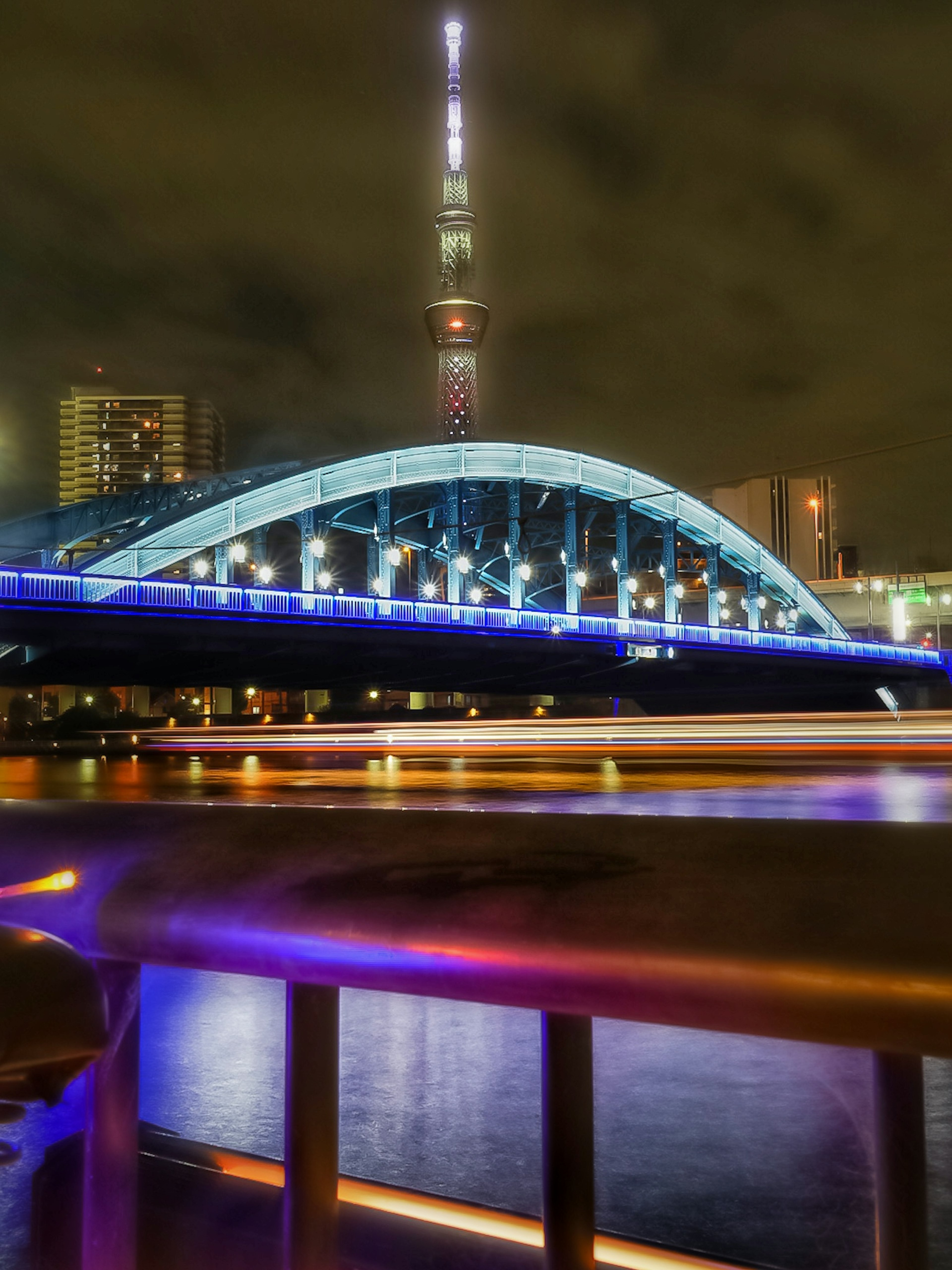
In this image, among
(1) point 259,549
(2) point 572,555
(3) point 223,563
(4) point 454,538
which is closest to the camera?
(3) point 223,563

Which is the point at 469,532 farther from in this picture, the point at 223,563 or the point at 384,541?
the point at 223,563

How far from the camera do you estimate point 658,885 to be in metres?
1.39

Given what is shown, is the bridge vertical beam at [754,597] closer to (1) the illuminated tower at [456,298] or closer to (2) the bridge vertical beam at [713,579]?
(2) the bridge vertical beam at [713,579]

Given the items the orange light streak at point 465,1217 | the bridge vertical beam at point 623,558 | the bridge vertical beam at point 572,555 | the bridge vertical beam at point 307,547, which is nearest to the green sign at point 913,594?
the bridge vertical beam at point 623,558

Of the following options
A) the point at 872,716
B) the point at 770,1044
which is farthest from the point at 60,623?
the point at 770,1044

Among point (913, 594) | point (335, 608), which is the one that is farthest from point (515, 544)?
point (913, 594)

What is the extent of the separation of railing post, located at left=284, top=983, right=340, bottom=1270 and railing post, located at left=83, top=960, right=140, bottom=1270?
241 millimetres

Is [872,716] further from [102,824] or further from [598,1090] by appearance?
[102,824]

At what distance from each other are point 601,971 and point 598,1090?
8.76ft

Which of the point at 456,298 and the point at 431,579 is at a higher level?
the point at 456,298

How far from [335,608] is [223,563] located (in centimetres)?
1404

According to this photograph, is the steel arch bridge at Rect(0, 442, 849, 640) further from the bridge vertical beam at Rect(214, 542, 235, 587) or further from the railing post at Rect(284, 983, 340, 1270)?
the railing post at Rect(284, 983, 340, 1270)

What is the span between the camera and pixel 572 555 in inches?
3433

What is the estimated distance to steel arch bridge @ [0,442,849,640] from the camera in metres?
61.3
